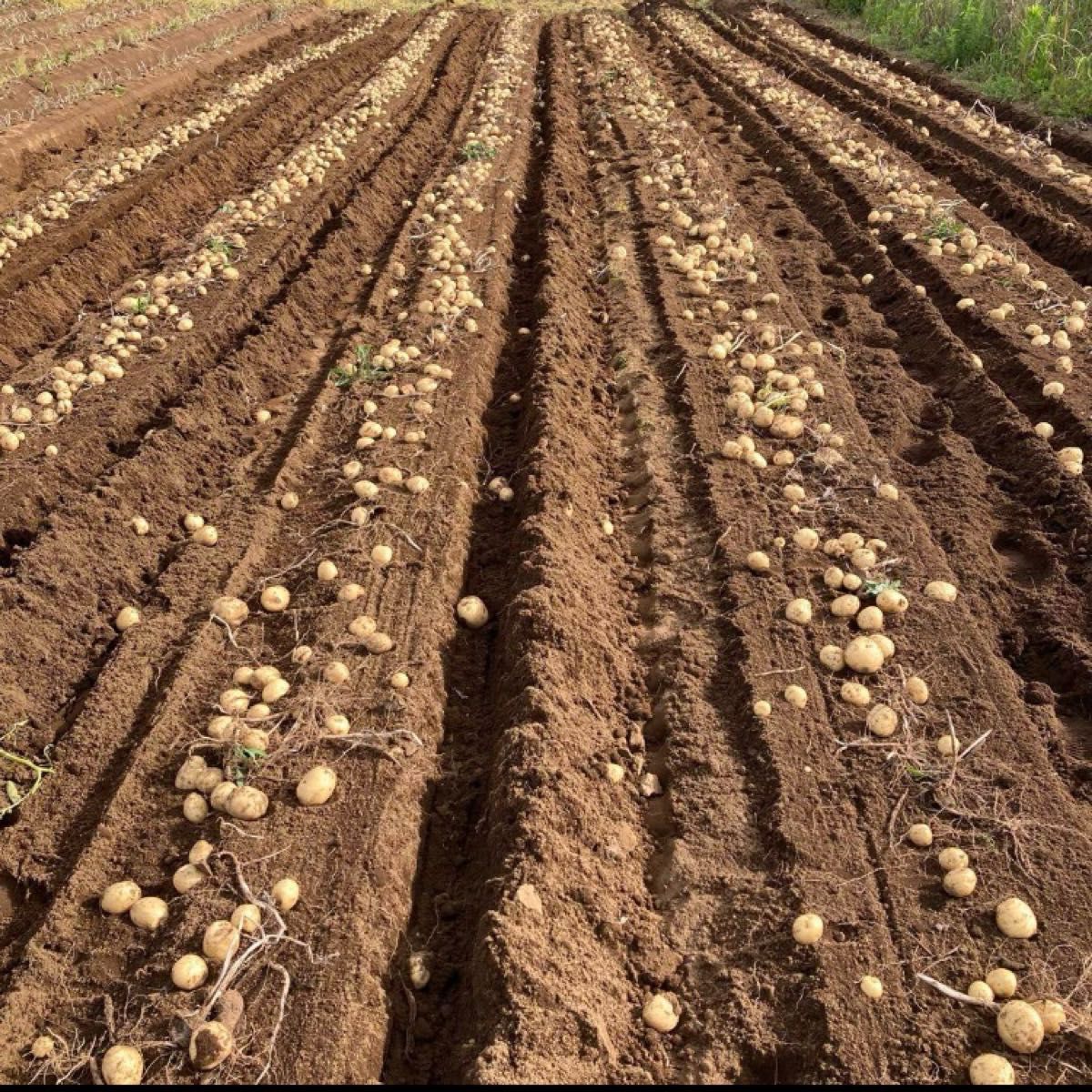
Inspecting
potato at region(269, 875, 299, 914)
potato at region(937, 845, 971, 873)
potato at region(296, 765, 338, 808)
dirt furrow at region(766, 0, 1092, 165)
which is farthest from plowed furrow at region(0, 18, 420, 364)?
dirt furrow at region(766, 0, 1092, 165)

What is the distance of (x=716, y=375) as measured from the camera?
515 cm

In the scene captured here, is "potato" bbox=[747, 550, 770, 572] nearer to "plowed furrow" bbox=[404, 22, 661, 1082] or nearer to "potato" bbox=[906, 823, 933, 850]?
"plowed furrow" bbox=[404, 22, 661, 1082]

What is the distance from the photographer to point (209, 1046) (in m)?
2.22

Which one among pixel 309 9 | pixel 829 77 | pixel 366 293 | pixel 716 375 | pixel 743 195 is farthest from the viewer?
pixel 309 9

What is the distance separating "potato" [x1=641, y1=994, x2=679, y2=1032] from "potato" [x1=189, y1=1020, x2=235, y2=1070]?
A: 4.06 feet

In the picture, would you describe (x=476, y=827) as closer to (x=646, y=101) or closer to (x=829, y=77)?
(x=646, y=101)

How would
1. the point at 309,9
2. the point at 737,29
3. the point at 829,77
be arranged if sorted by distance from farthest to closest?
the point at 309,9 → the point at 737,29 → the point at 829,77

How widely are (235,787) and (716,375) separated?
12.5 feet

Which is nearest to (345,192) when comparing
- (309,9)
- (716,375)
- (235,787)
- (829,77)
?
(716,375)

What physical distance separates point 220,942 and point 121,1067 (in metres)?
0.38

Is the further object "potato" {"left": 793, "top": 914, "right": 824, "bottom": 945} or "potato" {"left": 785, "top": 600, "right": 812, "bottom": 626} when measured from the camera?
"potato" {"left": 785, "top": 600, "right": 812, "bottom": 626}

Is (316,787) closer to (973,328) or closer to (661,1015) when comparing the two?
(661,1015)

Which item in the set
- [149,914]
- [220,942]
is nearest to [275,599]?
[149,914]

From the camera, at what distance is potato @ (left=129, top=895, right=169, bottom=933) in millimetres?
2539
